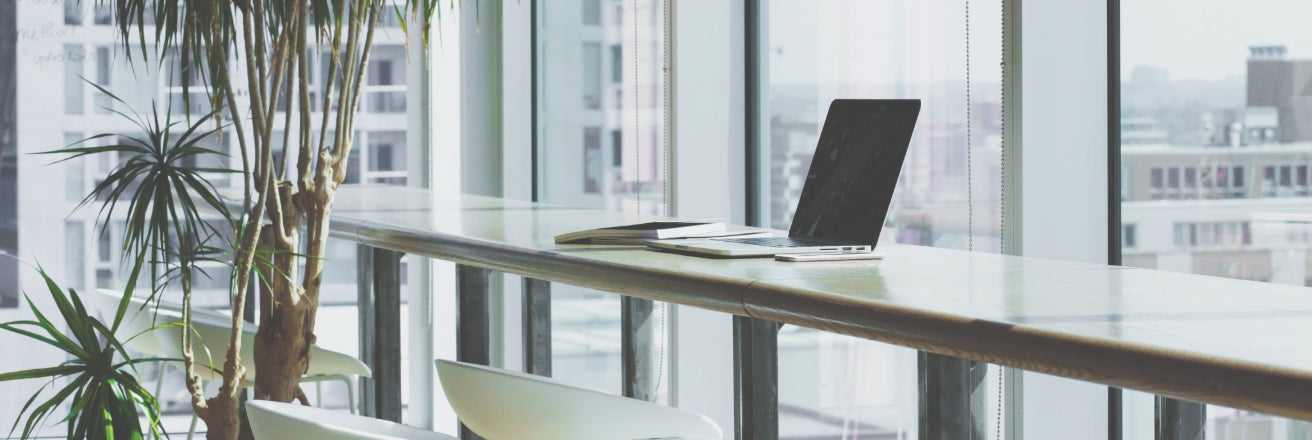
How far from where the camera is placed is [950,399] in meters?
1.48

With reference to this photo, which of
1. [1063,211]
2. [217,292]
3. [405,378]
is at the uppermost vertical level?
[1063,211]

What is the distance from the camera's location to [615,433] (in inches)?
76.9

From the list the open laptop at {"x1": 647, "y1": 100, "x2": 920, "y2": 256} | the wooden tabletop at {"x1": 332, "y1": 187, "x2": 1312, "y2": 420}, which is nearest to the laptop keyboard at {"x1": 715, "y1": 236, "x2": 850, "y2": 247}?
the open laptop at {"x1": 647, "y1": 100, "x2": 920, "y2": 256}

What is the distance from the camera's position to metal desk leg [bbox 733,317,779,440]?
1.94m

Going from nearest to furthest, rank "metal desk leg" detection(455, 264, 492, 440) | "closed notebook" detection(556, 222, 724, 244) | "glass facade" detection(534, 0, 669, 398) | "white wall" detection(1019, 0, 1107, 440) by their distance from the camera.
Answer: "closed notebook" detection(556, 222, 724, 244)
"white wall" detection(1019, 0, 1107, 440)
"metal desk leg" detection(455, 264, 492, 440)
"glass facade" detection(534, 0, 669, 398)

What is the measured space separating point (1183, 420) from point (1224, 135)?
89 centimetres

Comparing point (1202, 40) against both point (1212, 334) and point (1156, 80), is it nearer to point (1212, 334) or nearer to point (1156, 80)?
point (1156, 80)

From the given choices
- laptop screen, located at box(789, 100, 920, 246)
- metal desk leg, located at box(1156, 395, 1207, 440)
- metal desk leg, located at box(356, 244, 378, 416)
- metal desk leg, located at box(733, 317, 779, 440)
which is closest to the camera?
metal desk leg, located at box(1156, 395, 1207, 440)

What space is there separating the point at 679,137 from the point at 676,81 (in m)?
0.15

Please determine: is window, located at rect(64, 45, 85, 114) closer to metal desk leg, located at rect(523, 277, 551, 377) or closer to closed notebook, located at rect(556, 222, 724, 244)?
metal desk leg, located at rect(523, 277, 551, 377)

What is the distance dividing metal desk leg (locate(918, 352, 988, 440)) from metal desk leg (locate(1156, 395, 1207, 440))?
0.21 metres

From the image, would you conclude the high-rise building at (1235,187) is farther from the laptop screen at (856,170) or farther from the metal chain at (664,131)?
the metal chain at (664,131)

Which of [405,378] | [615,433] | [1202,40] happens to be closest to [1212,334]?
[615,433]

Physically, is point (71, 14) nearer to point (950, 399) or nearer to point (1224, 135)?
point (1224, 135)
